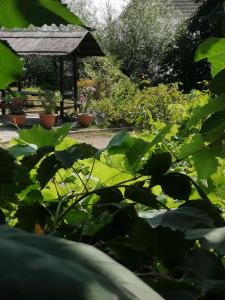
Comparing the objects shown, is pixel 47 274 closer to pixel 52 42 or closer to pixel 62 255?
pixel 62 255

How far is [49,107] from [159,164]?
17.1 m

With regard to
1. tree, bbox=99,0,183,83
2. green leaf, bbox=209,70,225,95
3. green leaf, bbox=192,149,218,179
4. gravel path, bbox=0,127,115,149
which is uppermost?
green leaf, bbox=209,70,225,95

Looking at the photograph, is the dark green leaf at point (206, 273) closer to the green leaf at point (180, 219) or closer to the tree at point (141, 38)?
the green leaf at point (180, 219)

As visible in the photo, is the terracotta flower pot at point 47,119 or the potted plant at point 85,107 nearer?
the terracotta flower pot at point 47,119

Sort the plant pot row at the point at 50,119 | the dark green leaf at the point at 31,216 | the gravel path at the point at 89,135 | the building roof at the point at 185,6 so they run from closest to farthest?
the dark green leaf at the point at 31,216 < the gravel path at the point at 89,135 < the plant pot row at the point at 50,119 < the building roof at the point at 185,6

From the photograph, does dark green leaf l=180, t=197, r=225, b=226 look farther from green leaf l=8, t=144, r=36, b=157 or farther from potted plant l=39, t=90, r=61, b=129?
potted plant l=39, t=90, r=61, b=129

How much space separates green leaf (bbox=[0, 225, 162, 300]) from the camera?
1.10 ft

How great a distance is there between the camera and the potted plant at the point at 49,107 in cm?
1762

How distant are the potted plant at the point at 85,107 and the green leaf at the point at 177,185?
16810mm

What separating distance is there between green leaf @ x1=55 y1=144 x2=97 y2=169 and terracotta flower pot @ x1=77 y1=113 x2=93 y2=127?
660 inches

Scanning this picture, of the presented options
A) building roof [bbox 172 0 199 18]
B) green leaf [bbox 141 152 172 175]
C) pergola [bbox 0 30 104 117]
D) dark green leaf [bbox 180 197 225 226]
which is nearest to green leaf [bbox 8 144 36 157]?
green leaf [bbox 141 152 172 175]

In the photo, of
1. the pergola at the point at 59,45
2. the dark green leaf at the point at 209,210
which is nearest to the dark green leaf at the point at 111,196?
the dark green leaf at the point at 209,210

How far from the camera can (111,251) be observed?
0.80 m

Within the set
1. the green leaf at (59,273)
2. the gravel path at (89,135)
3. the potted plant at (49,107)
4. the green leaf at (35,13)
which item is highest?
the green leaf at (35,13)
